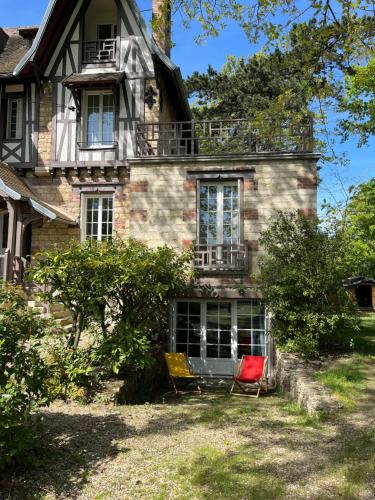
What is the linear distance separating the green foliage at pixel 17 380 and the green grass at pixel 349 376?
4.59 metres

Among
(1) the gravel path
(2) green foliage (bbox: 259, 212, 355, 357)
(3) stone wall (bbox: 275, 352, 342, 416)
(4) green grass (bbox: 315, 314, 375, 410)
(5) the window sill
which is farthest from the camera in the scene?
(5) the window sill

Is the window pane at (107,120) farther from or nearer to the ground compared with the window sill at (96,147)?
farther from the ground

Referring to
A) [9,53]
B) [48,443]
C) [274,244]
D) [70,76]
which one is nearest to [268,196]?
[274,244]

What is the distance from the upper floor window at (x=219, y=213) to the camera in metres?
11.8

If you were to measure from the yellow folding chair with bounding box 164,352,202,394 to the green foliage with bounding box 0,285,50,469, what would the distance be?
5.28m

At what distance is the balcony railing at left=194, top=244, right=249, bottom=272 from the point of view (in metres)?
11.4

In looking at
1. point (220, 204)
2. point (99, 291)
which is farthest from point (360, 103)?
point (99, 291)

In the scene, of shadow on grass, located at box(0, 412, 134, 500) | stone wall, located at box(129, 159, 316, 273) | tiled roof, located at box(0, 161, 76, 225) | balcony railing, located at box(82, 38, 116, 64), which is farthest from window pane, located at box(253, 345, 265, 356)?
balcony railing, located at box(82, 38, 116, 64)

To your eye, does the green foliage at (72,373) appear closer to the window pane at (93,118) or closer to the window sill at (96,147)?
the window sill at (96,147)

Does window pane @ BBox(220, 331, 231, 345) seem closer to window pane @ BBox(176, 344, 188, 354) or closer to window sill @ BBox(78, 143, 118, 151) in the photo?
window pane @ BBox(176, 344, 188, 354)

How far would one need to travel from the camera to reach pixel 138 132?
41.7ft

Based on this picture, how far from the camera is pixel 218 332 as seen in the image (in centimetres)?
1164

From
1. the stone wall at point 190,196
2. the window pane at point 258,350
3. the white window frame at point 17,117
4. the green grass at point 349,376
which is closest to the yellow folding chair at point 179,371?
the window pane at point 258,350

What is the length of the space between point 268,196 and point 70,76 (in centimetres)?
727
